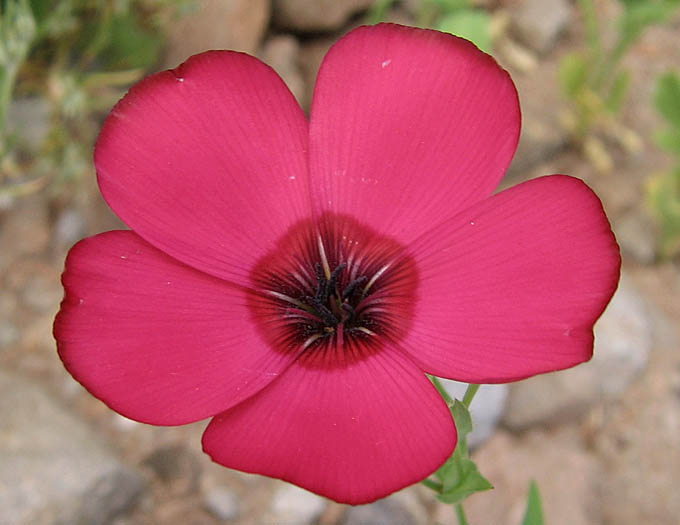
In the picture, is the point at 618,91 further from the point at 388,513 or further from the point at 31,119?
the point at 31,119

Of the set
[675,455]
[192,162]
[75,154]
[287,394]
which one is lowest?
[675,455]

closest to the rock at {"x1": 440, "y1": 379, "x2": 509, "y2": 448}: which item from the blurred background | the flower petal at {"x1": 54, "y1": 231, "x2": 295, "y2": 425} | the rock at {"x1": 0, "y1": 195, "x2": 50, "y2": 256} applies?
the blurred background

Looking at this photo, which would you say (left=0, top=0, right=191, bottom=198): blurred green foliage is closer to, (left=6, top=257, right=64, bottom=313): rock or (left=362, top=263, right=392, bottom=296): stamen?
(left=6, top=257, right=64, bottom=313): rock

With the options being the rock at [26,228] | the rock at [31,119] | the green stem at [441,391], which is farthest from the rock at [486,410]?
the rock at [31,119]

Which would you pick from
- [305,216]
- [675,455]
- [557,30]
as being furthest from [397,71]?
[557,30]

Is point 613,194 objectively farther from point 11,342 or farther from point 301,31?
point 11,342

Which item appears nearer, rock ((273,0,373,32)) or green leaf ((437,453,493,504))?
green leaf ((437,453,493,504))
